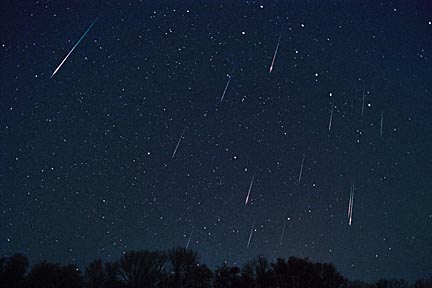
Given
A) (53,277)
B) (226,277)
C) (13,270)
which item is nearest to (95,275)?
(53,277)

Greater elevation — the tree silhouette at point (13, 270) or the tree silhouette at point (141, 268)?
the tree silhouette at point (141, 268)

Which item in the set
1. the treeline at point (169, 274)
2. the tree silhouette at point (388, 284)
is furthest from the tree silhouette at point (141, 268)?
the tree silhouette at point (388, 284)

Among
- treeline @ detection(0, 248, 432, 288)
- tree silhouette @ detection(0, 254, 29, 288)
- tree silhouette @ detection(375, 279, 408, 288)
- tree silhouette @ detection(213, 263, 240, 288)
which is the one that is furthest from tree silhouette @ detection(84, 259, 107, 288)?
tree silhouette @ detection(375, 279, 408, 288)

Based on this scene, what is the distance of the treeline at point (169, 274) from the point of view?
145 ft

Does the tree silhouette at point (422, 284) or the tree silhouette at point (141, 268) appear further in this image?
the tree silhouette at point (422, 284)

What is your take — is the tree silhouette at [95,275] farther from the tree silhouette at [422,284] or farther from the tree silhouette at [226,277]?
the tree silhouette at [422,284]

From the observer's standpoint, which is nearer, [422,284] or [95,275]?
[95,275]

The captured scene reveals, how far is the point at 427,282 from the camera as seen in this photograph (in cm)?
7262

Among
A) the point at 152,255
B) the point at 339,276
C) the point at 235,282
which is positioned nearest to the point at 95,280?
the point at 152,255

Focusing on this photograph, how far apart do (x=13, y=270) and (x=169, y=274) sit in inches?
804

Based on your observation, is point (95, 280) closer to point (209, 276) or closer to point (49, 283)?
point (49, 283)

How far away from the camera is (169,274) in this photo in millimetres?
45594

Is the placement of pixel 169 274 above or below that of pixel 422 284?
below

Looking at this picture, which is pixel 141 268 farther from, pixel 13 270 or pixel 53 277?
pixel 13 270
